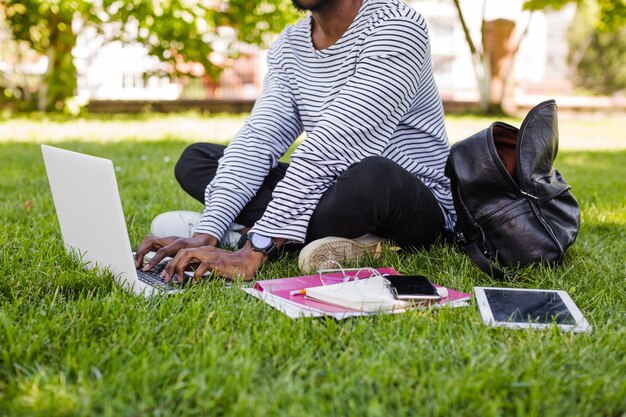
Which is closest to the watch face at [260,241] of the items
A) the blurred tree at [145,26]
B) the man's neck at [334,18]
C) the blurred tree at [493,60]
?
the man's neck at [334,18]

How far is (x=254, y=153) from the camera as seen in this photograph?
8.31ft

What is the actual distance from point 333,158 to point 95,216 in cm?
76

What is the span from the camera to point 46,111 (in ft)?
31.0

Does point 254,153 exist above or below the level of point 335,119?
below

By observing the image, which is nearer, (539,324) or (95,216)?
(539,324)

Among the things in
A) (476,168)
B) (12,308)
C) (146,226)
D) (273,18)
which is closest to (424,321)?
(476,168)

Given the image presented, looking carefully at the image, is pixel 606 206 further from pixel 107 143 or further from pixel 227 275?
pixel 107 143

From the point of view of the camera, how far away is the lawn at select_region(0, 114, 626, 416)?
1.29 metres

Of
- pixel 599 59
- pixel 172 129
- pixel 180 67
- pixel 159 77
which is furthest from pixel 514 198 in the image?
pixel 599 59

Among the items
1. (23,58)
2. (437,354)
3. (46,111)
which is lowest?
(46,111)

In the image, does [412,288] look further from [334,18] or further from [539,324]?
[334,18]

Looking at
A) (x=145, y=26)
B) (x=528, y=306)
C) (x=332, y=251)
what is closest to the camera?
(x=528, y=306)

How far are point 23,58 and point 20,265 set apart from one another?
8.49 meters

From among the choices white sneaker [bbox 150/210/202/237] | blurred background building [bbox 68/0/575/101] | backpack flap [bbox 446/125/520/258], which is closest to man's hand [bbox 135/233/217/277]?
white sneaker [bbox 150/210/202/237]
